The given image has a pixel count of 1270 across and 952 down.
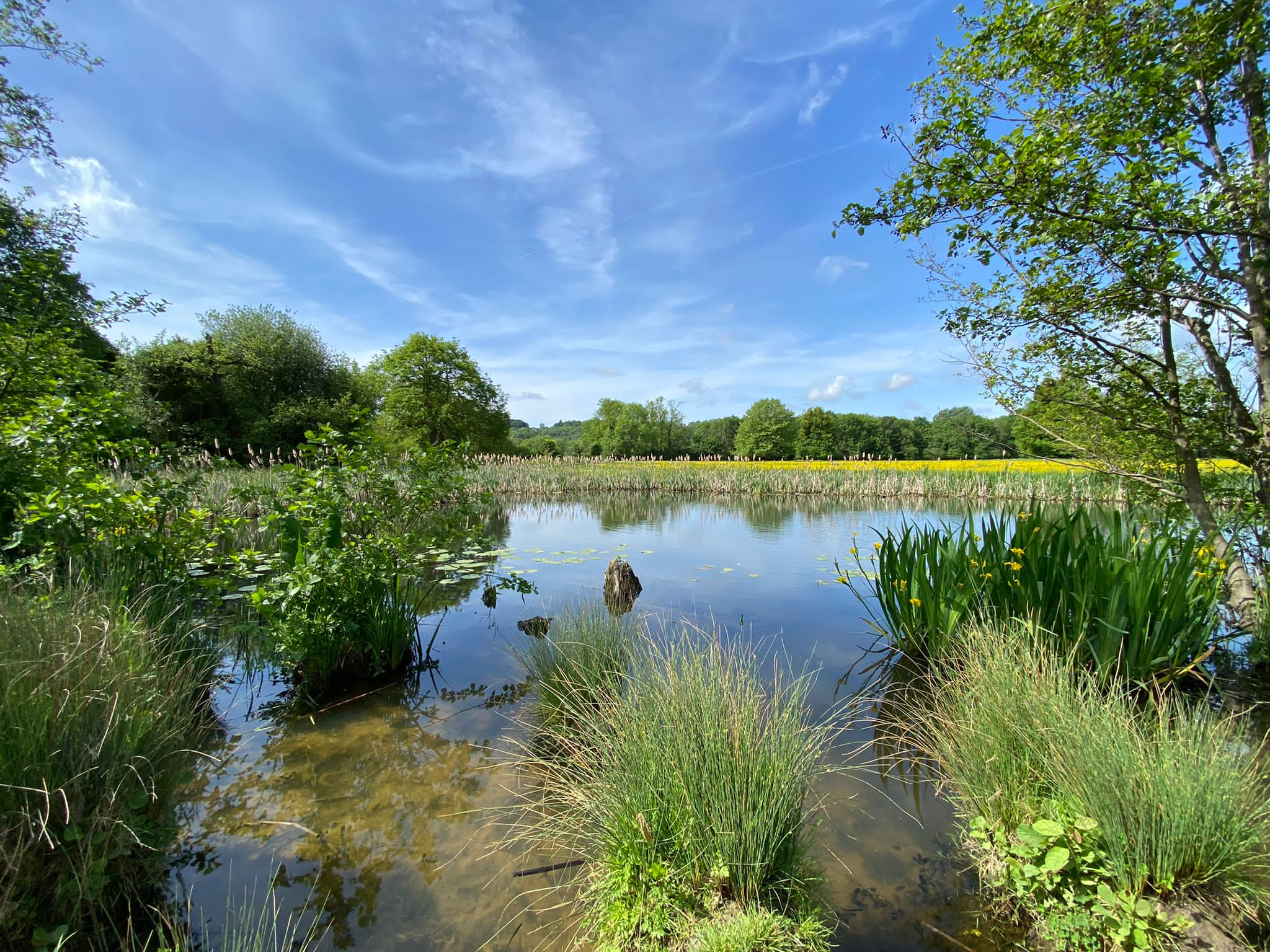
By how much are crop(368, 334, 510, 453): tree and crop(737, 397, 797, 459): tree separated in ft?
137

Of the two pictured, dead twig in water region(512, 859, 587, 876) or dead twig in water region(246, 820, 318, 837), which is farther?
dead twig in water region(246, 820, 318, 837)

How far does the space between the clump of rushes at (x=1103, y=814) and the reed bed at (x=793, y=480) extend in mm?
16896

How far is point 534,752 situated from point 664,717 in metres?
1.40

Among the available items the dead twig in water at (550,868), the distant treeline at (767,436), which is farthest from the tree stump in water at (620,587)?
the distant treeline at (767,436)

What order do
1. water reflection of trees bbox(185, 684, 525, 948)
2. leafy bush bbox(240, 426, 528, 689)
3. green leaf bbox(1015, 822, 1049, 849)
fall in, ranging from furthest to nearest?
leafy bush bbox(240, 426, 528, 689) → water reflection of trees bbox(185, 684, 525, 948) → green leaf bbox(1015, 822, 1049, 849)

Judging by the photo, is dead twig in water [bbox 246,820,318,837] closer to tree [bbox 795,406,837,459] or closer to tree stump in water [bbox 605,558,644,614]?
tree stump in water [bbox 605,558,644,614]

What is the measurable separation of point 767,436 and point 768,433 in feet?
1.36

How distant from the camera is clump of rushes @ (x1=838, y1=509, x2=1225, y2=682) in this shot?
3373 millimetres

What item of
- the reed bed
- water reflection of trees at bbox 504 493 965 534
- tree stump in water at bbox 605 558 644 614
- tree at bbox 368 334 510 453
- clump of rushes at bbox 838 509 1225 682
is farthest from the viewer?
tree at bbox 368 334 510 453

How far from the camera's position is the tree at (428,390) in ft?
101

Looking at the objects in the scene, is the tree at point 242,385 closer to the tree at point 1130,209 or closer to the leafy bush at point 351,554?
the leafy bush at point 351,554

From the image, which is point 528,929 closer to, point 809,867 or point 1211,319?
point 809,867

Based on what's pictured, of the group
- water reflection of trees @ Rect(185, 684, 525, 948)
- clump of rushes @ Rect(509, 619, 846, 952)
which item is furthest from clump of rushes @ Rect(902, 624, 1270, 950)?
water reflection of trees @ Rect(185, 684, 525, 948)

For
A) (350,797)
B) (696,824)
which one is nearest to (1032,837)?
(696,824)
